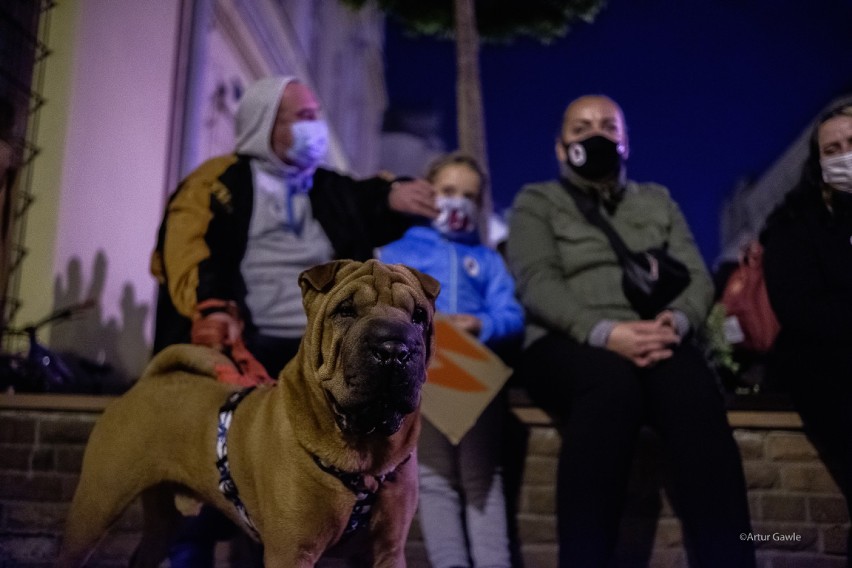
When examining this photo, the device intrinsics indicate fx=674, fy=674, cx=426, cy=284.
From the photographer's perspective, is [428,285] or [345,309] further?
[428,285]

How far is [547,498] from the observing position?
273 centimetres

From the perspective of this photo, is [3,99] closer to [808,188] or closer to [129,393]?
[129,393]

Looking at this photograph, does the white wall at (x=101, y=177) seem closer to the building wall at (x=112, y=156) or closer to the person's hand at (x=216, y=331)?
the building wall at (x=112, y=156)

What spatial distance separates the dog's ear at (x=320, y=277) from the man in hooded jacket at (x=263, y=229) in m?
0.76

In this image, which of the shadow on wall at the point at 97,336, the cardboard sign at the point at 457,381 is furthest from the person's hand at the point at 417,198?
the shadow on wall at the point at 97,336

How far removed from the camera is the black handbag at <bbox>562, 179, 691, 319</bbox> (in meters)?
2.59

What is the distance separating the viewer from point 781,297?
8.36 feet

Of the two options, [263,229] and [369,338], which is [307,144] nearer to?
[263,229]

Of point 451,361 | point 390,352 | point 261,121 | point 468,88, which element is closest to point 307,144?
point 261,121

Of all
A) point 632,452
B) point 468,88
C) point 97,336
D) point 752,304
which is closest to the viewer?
point 632,452

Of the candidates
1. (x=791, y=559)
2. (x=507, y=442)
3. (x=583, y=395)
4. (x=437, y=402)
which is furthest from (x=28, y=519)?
(x=791, y=559)

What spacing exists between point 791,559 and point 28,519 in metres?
3.01

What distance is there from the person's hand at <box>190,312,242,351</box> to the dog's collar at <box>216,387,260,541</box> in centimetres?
39

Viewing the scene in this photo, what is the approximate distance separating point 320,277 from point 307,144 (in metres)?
1.36
